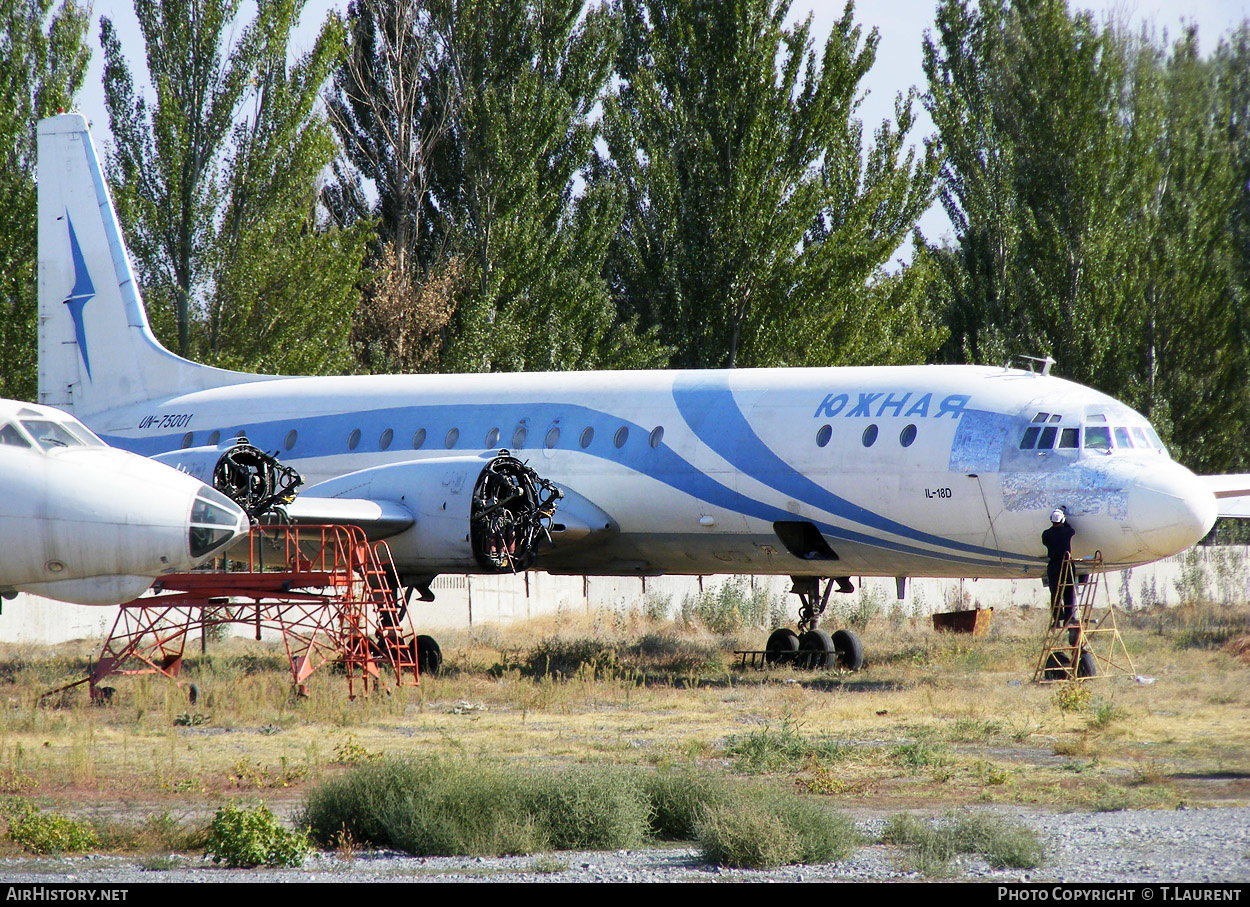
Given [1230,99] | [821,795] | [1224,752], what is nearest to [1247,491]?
[1230,99]

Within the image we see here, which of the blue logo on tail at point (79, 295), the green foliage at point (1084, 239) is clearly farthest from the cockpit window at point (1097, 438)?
the green foliage at point (1084, 239)

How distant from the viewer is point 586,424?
19.6 m

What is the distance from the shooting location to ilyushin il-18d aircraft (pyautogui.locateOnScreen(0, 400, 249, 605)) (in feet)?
35.4

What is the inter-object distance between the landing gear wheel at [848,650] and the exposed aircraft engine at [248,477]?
26.8 ft

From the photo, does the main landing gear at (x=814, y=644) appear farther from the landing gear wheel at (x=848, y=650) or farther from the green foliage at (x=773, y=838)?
the green foliage at (x=773, y=838)

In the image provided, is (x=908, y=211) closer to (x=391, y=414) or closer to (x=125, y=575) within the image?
(x=391, y=414)

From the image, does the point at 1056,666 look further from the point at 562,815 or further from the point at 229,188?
the point at 229,188

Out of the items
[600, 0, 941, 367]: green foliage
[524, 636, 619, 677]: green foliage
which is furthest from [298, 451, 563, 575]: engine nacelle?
[600, 0, 941, 367]: green foliage

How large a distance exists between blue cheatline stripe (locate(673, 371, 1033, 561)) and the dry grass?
2.06 meters

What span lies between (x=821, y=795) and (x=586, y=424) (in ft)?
32.1

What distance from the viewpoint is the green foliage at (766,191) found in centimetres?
3262

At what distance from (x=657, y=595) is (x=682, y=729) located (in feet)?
55.2

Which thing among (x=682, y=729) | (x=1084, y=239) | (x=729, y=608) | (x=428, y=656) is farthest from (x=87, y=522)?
(x=1084, y=239)

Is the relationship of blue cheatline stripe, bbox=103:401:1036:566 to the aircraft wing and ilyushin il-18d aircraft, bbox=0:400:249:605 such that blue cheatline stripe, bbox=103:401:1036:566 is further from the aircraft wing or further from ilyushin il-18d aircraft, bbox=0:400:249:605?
ilyushin il-18d aircraft, bbox=0:400:249:605
